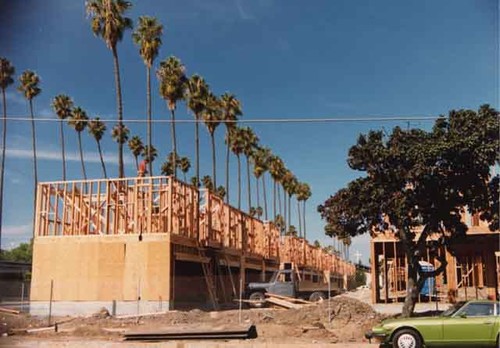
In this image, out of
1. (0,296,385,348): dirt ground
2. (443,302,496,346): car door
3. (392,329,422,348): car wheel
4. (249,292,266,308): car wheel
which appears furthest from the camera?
(249,292,266,308): car wheel

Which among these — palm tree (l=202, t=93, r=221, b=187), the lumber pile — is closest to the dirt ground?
the lumber pile

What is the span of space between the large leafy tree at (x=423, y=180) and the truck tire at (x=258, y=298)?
10478 mm

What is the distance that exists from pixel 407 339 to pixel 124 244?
14.8 m

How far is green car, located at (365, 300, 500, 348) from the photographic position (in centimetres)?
1262

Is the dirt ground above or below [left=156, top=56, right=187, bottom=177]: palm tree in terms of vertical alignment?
below

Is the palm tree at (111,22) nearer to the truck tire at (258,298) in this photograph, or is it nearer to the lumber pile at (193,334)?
the truck tire at (258,298)

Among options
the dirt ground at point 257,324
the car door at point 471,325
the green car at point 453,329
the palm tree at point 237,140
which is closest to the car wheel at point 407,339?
the green car at point 453,329

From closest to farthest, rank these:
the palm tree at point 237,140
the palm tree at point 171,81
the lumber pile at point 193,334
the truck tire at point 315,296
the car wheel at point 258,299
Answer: the lumber pile at point 193,334 → the car wheel at point 258,299 → the truck tire at point 315,296 → the palm tree at point 171,81 → the palm tree at point 237,140

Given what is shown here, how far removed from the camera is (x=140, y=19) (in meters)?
38.6

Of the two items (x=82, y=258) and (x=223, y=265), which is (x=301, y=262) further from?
(x=82, y=258)

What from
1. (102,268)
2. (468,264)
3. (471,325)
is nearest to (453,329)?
(471,325)

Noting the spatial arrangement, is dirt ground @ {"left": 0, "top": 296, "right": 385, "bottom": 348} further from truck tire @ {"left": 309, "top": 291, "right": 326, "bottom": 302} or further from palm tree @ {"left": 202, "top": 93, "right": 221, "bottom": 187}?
palm tree @ {"left": 202, "top": 93, "right": 221, "bottom": 187}

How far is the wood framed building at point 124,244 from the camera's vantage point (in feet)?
79.2

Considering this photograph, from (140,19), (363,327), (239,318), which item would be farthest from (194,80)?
(363,327)
